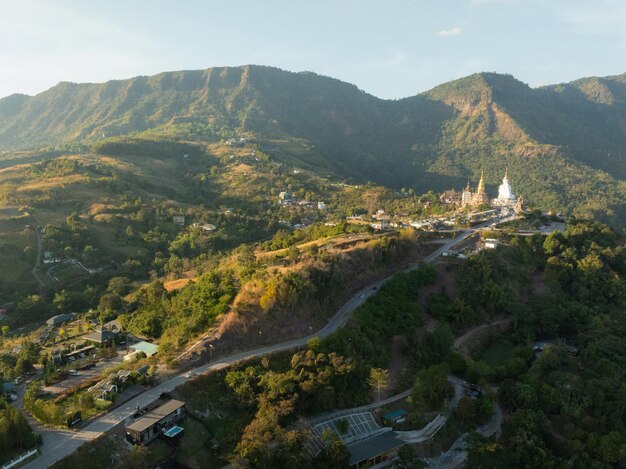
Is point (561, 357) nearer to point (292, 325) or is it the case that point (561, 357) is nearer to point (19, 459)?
point (292, 325)

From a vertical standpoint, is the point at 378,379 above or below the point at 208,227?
below

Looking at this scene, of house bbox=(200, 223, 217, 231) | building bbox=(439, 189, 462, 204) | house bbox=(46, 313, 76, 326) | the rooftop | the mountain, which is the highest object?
the mountain

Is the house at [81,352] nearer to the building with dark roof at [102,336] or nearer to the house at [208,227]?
the building with dark roof at [102,336]

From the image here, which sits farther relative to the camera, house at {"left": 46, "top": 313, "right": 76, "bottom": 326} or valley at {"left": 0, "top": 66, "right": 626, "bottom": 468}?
house at {"left": 46, "top": 313, "right": 76, "bottom": 326}

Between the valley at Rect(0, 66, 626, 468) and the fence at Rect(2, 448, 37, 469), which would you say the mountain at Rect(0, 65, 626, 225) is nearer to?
the valley at Rect(0, 66, 626, 468)

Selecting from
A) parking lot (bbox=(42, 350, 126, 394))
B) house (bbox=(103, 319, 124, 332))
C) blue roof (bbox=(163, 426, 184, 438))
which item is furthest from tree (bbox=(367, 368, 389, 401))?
house (bbox=(103, 319, 124, 332))

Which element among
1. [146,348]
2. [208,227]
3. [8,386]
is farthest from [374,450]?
[208,227]

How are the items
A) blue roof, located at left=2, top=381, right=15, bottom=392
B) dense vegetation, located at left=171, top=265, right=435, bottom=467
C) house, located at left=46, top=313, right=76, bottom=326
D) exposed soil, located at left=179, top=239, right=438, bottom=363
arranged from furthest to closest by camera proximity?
1. house, located at left=46, top=313, right=76, bottom=326
2. exposed soil, located at left=179, top=239, right=438, bottom=363
3. blue roof, located at left=2, top=381, right=15, bottom=392
4. dense vegetation, located at left=171, top=265, right=435, bottom=467

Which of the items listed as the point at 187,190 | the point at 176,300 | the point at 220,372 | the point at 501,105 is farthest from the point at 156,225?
the point at 501,105
